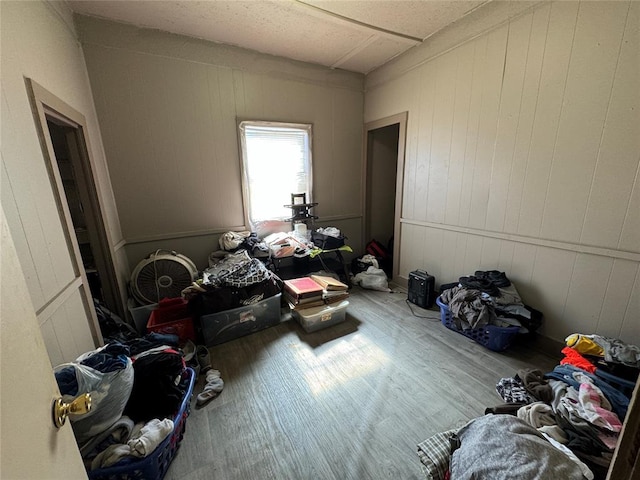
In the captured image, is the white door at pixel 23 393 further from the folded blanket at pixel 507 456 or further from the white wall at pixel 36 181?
the folded blanket at pixel 507 456

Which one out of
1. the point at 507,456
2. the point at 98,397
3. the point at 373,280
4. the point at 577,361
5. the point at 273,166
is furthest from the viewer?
the point at 373,280

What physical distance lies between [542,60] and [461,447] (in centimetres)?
251

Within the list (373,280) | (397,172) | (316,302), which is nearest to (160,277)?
(316,302)

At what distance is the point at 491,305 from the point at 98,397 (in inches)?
99.9

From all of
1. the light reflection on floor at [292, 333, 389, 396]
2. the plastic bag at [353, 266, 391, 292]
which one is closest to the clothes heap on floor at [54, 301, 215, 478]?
the light reflection on floor at [292, 333, 389, 396]

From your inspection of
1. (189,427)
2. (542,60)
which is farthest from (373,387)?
(542,60)

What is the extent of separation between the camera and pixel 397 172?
3189 mm

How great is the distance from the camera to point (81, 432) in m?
1.06

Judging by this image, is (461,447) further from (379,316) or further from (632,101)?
A: (632,101)

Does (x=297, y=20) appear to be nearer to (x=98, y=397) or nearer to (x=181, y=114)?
(x=181, y=114)

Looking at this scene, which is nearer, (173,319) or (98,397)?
(98,397)

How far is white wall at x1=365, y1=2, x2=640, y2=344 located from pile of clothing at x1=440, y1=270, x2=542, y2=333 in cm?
13

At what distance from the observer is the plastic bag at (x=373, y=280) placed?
10.6ft

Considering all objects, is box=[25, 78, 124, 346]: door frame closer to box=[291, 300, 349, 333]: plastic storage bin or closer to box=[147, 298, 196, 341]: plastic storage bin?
box=[147, 298, 196, 341]: plastic storage bin
